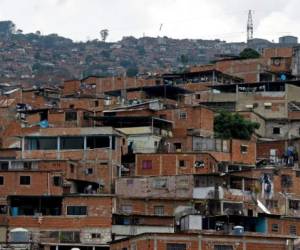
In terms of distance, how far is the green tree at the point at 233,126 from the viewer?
6588 cm

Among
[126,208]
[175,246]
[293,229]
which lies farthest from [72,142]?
[175,246]

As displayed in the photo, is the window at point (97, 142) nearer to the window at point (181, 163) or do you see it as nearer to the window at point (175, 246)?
the window at point (181, 163)

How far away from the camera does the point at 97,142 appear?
55500 millimetres

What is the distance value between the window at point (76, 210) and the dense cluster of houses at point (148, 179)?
1.7 inches

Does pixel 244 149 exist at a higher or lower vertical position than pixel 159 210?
higher

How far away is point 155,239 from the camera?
41031 mm

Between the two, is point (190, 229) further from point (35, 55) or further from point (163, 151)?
point (35, 55)

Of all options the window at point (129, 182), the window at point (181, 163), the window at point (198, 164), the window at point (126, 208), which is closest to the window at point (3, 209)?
the window at point (126, 208)

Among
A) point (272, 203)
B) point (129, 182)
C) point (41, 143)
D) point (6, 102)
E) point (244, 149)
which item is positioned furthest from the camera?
point (6, 102)

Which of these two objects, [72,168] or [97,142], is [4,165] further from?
[97,142]

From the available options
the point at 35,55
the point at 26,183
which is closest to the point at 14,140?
the point at 26,183

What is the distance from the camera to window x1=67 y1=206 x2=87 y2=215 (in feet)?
164

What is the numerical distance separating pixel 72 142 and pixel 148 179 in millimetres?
5121

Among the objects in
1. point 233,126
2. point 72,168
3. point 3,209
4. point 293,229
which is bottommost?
point 293,229
